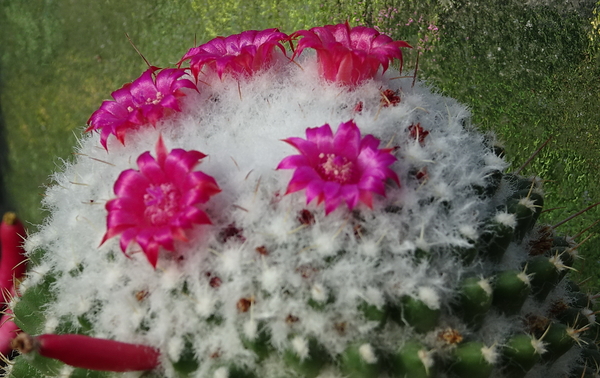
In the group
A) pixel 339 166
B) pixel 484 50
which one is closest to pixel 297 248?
pixel 339 166

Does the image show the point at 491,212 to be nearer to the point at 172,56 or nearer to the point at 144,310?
the point at 144,310

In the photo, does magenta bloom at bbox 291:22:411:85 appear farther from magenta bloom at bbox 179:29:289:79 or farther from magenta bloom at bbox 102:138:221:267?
magenta bloom at bbox 102:138:221:267

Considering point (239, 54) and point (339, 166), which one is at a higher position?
point (239, 54)

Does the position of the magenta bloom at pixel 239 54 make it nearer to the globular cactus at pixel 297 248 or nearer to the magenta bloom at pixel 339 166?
the globular cactus at pixel 297 248

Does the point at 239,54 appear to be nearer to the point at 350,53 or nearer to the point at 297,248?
the point at 350,53

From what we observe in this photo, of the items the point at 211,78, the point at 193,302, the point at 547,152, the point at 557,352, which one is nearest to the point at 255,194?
the point at 193,302

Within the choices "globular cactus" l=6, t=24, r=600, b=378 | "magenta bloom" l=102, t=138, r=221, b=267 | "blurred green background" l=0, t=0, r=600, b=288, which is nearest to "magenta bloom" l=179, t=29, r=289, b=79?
"globular cactus" l=6, t=24, r=600, b=378
